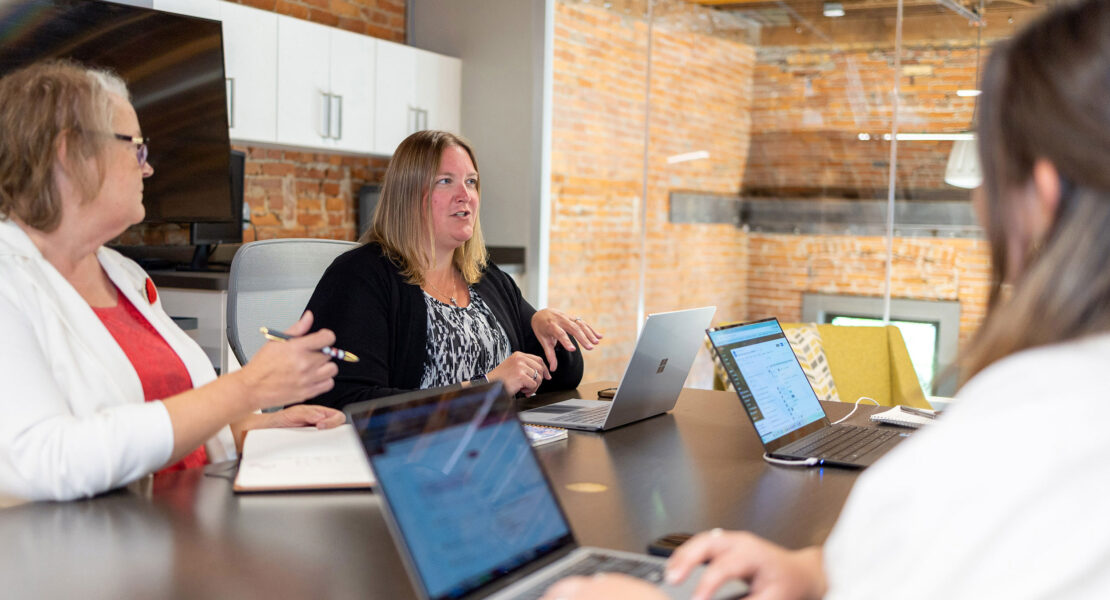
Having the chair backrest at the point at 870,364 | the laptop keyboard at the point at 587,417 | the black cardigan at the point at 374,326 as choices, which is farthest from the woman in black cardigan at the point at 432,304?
the chair backrest at the point at 870,364

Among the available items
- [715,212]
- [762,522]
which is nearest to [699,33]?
[715,212]

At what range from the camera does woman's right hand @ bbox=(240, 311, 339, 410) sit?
1495 mm

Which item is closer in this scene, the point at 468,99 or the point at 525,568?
the point at 525,568

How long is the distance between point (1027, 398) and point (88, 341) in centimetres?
140

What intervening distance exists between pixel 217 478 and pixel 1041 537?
49.3 inches

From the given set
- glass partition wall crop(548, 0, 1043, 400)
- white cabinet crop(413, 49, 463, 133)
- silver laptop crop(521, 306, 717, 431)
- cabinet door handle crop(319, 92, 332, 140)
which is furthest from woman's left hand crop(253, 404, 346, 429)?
glass partition wall crop(548, 0, 1043, 400)

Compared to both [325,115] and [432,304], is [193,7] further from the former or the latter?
[432,304]

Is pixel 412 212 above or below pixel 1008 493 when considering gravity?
above

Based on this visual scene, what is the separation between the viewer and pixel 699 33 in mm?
5973

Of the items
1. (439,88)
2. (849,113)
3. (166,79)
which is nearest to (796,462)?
(166,79)

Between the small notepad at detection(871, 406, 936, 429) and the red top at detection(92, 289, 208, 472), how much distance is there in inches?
57.4

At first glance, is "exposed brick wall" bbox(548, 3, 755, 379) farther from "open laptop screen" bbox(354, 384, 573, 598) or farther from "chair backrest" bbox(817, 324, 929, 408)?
"open laptop screen" bbox(354, 384, 573, 598)

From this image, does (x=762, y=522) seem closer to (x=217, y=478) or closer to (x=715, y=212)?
(x=217, y=478)

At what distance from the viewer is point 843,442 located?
2006 millimetres
